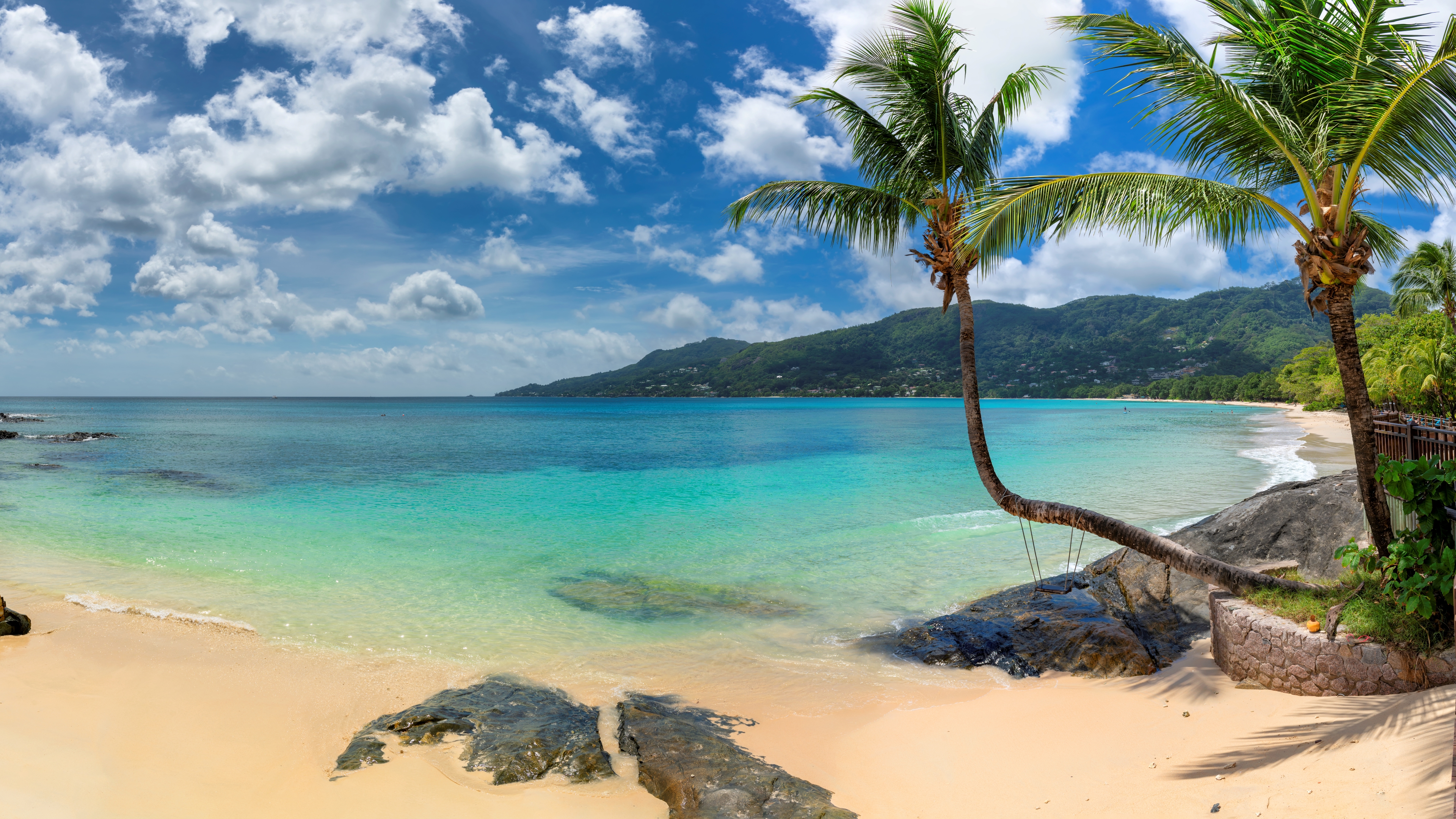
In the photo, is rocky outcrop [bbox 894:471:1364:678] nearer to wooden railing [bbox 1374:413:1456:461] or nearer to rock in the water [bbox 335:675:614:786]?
wooden railing [bbox 1374:413:1456:461]

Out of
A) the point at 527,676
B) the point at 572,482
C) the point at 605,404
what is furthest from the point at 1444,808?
the point at 605,404

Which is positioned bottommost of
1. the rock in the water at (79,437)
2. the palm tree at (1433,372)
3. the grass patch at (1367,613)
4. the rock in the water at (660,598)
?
the rock in the water at (660,598)

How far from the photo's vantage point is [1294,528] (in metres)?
9.23

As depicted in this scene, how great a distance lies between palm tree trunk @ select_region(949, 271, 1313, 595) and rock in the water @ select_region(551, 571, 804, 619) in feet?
14.2

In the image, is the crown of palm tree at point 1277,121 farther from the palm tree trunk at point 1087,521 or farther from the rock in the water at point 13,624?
the rock in the water at point 13,624

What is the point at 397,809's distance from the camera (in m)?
4.86

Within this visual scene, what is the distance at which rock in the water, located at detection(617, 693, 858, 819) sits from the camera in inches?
183

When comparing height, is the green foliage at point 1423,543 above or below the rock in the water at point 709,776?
above

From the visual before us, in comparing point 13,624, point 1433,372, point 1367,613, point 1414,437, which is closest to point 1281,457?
point 1433,372

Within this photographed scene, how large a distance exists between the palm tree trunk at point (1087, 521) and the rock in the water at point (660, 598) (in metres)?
4.33

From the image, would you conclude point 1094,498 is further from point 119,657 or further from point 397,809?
point 119,657

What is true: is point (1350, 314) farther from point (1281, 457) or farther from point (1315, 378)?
point (1315, 378)

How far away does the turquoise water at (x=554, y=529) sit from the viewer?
9.94m

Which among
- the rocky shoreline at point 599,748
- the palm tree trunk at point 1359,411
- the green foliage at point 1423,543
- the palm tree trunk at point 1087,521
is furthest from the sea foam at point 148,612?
the palm tree trunk at point 1359,411
